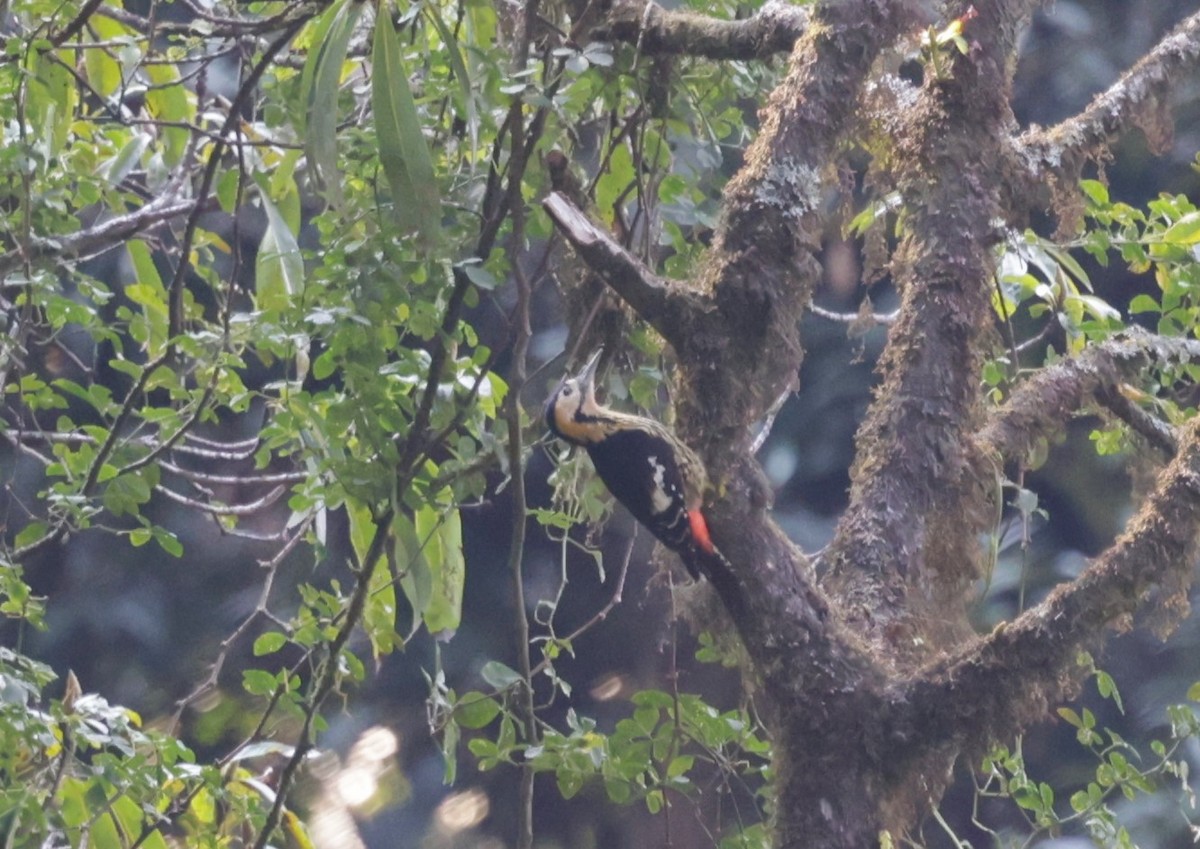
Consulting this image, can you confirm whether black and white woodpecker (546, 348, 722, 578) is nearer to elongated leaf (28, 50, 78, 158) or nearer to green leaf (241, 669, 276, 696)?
green leaf (241, 669, 276, 696)

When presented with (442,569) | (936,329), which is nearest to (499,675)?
(442,569)

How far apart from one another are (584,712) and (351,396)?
1.99 meters

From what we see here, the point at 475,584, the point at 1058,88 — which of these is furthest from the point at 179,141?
the point at 1058,88

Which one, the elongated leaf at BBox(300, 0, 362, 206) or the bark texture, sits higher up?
the elongated leaf at BBox(300, 0, 362, 206)

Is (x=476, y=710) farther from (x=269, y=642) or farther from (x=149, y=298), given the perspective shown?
(x=149, y=298)

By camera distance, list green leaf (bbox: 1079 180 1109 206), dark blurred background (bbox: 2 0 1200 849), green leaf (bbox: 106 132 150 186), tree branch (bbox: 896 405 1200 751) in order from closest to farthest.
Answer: tree branch (bbox: 896 405 1200 751), green leaf (bbox: 1079 180 1109 206), green leaf (bbox: 106 132 150 186), dark blurred background (bbox: 2 0 1200 849)

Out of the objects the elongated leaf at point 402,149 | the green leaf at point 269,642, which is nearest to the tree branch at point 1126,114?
the elongated leaf at point 402,149

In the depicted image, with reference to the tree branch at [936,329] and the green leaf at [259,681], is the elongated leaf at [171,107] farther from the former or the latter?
the tree branch at [936,329]

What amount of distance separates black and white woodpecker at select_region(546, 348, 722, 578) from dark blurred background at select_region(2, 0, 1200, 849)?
1.14 metres

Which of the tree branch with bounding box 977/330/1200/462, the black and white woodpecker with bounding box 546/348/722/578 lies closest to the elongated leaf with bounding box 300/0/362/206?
the black and white woodpecker with bounding box 546/348/722/578

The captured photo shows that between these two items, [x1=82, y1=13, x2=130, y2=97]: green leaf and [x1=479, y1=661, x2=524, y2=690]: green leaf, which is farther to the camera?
[x1=82, y1=13, x2=130, y2=97]: green leaf

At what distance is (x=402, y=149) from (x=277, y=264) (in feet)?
2.66

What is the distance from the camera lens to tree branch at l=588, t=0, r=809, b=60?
202 centimetres

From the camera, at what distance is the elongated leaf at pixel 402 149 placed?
162 cm
